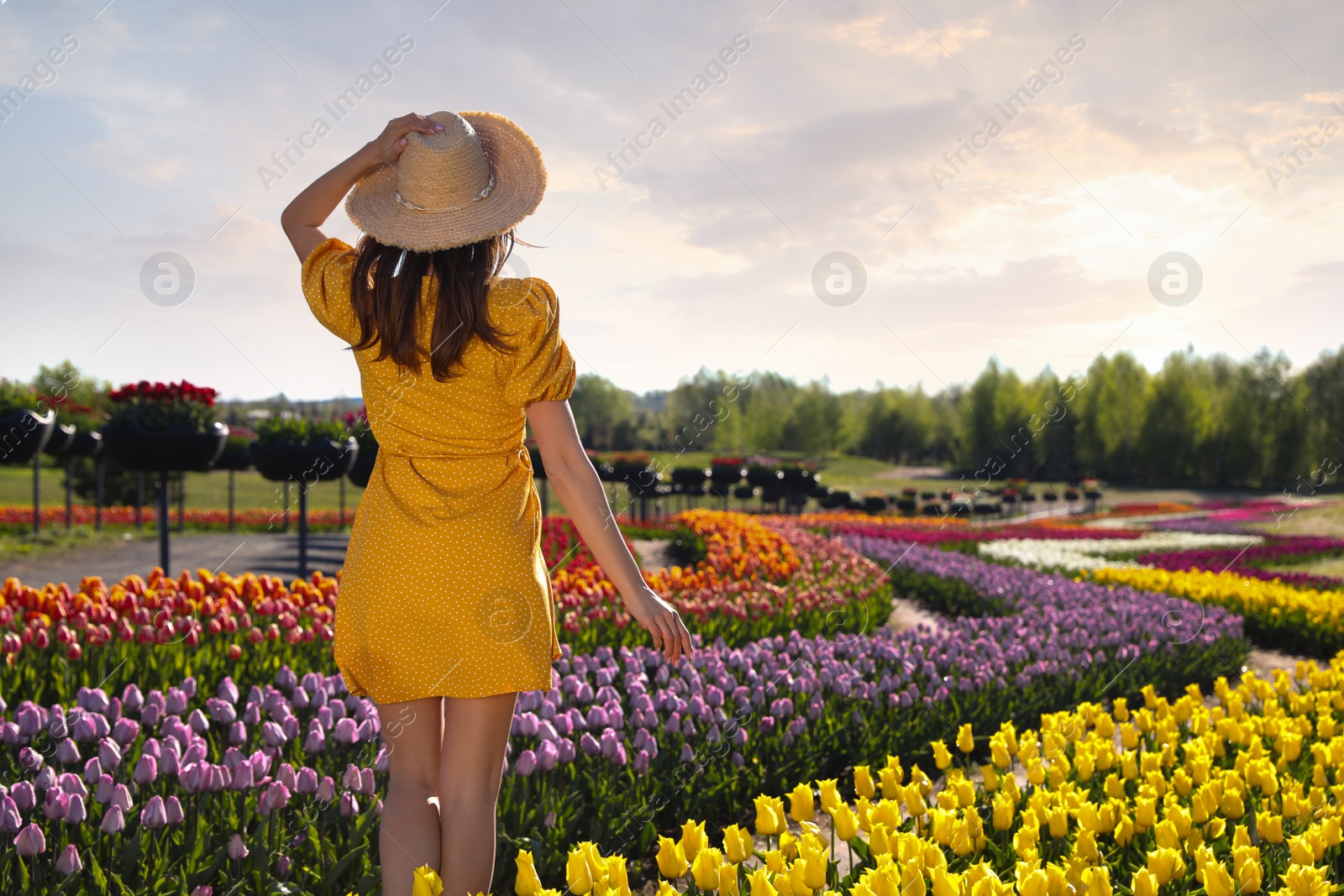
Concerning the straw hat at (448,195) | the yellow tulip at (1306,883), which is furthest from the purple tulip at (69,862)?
the yellow tulip at (1306,883)

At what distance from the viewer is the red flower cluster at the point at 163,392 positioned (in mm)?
6785

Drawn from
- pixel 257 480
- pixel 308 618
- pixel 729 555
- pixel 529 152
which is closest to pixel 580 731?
pixel 308 618

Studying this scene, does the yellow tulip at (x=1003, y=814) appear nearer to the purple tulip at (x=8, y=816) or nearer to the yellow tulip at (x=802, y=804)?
the yellow tulip at (x=802, y=804)

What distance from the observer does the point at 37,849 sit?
7.06 ft

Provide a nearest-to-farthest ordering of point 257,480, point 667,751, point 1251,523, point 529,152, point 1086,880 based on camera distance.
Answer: point 1086,880
point 529,152
point 667,751
point 1251,523
point 257,480

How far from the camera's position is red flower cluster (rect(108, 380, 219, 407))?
267 inches

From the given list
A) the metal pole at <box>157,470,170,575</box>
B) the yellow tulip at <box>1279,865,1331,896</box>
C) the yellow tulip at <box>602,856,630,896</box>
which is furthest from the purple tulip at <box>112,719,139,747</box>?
the metal pole at <box>157,470,170,575</box>

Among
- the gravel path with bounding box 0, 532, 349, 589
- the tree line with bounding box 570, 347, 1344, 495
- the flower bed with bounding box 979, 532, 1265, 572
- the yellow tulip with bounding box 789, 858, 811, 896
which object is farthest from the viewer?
the tree line with bounding box 570, 347, 1344, 495

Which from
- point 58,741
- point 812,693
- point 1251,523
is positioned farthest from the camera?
point 1251,523

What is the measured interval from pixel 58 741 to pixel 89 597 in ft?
7.24

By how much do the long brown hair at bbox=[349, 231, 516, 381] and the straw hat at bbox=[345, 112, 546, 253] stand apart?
4 cm

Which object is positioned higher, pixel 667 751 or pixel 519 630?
pixel 519 630

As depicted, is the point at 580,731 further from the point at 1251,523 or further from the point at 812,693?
the point at 1251,523

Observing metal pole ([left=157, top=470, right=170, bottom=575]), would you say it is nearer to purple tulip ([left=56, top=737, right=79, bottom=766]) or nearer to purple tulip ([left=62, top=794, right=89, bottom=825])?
purple tulip ([left=56, top=737, right=79, bottom=766])
